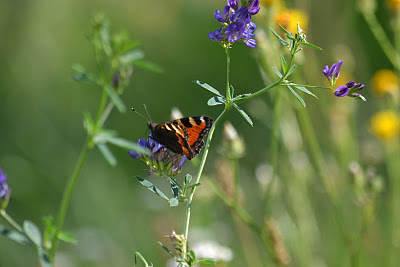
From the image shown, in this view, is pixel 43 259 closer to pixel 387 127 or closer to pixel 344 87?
pixel 344 87

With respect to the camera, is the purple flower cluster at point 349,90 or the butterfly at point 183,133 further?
the butterfly at point 183,133

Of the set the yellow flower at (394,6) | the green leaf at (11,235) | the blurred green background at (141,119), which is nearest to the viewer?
the green leaf at (11,235)

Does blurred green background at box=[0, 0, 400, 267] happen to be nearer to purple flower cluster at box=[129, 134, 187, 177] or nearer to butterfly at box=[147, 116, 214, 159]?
butterfly at box=[147, 116, 214, 159]

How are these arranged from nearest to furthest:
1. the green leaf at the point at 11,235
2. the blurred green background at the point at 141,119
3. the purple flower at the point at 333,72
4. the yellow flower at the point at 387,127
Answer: the green leaf at the point at 11,235, the purple flower at the point at 333,72, the yellow flower at the point at 387,127, the blurred green background at the point at 141,119

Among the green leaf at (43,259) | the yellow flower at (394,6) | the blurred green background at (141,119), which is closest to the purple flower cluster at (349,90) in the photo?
the green leaf at (43,259)

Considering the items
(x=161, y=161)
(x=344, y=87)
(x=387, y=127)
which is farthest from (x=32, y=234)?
(x=387, y=127)

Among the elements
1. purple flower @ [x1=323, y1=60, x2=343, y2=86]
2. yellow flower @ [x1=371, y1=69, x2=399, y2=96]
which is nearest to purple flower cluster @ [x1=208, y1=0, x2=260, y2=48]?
purple flower @ [x1=323, y1=60, x2=343, y2=86]

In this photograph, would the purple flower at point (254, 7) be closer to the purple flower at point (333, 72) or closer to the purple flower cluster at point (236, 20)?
the purple flower cluster at point (236, 20)
